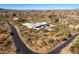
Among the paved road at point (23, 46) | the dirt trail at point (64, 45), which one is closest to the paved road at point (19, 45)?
the paved road at point (23, 46)

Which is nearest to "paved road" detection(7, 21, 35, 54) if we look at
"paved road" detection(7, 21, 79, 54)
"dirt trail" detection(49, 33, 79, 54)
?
"paved road" detection(7, 21, 79, 54)

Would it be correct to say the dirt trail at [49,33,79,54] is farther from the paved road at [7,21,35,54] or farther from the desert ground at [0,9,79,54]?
the paved road at [7,21,35,54]

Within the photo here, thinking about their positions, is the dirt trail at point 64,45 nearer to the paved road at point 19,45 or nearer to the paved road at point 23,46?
the paved road at point 23,46

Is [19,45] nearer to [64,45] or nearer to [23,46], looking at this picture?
[23,46]

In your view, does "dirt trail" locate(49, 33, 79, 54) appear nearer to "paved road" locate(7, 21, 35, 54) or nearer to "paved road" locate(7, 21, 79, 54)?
"paved road" locate(7, 21, 79, 54)

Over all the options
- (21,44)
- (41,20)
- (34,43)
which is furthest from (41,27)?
(21,44)
